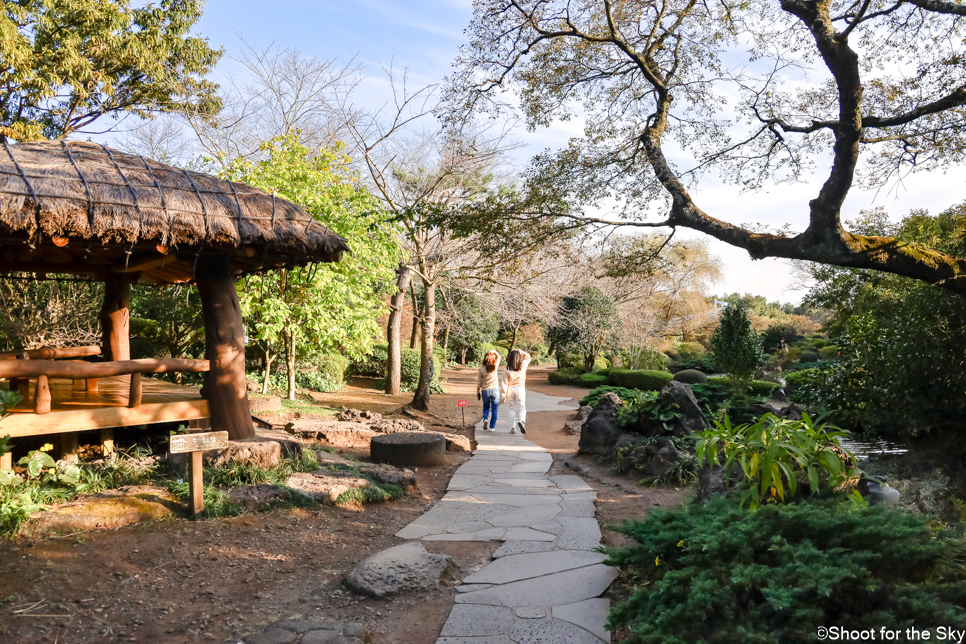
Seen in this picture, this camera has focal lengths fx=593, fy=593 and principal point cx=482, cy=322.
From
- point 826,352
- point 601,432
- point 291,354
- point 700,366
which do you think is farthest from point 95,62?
point 826,352

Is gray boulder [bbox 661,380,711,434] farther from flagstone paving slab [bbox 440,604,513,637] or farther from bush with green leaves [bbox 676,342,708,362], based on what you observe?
bush with green leaves [bbox 676,342,708,362]

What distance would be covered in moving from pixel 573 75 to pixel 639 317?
1693cm

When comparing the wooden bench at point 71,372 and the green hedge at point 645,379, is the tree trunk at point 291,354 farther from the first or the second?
the green hedge at point 645,379

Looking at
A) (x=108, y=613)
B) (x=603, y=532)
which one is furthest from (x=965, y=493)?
(x=108, y=613)

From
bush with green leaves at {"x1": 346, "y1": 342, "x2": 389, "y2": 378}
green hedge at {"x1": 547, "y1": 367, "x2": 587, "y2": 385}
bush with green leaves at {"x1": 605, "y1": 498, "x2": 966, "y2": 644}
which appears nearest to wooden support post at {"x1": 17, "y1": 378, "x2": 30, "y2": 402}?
bush with green leaves at {"x1": 605, "y1": 498, "x2": 966, "y2": 644}

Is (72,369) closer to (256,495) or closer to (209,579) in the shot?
(256,495)

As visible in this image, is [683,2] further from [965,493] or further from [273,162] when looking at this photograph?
[273,162]

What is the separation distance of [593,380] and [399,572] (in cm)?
1713

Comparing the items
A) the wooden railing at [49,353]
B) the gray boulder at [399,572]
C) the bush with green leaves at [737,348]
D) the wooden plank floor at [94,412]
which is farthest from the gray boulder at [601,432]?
the wooden railing at [49,353]

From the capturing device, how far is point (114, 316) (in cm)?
839

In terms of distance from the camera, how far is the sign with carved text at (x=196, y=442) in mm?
4805

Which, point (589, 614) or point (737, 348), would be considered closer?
point (589, 614)

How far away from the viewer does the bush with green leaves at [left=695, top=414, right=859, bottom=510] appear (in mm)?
3540

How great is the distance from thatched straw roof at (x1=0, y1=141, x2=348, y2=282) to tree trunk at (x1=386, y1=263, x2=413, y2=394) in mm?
7827
